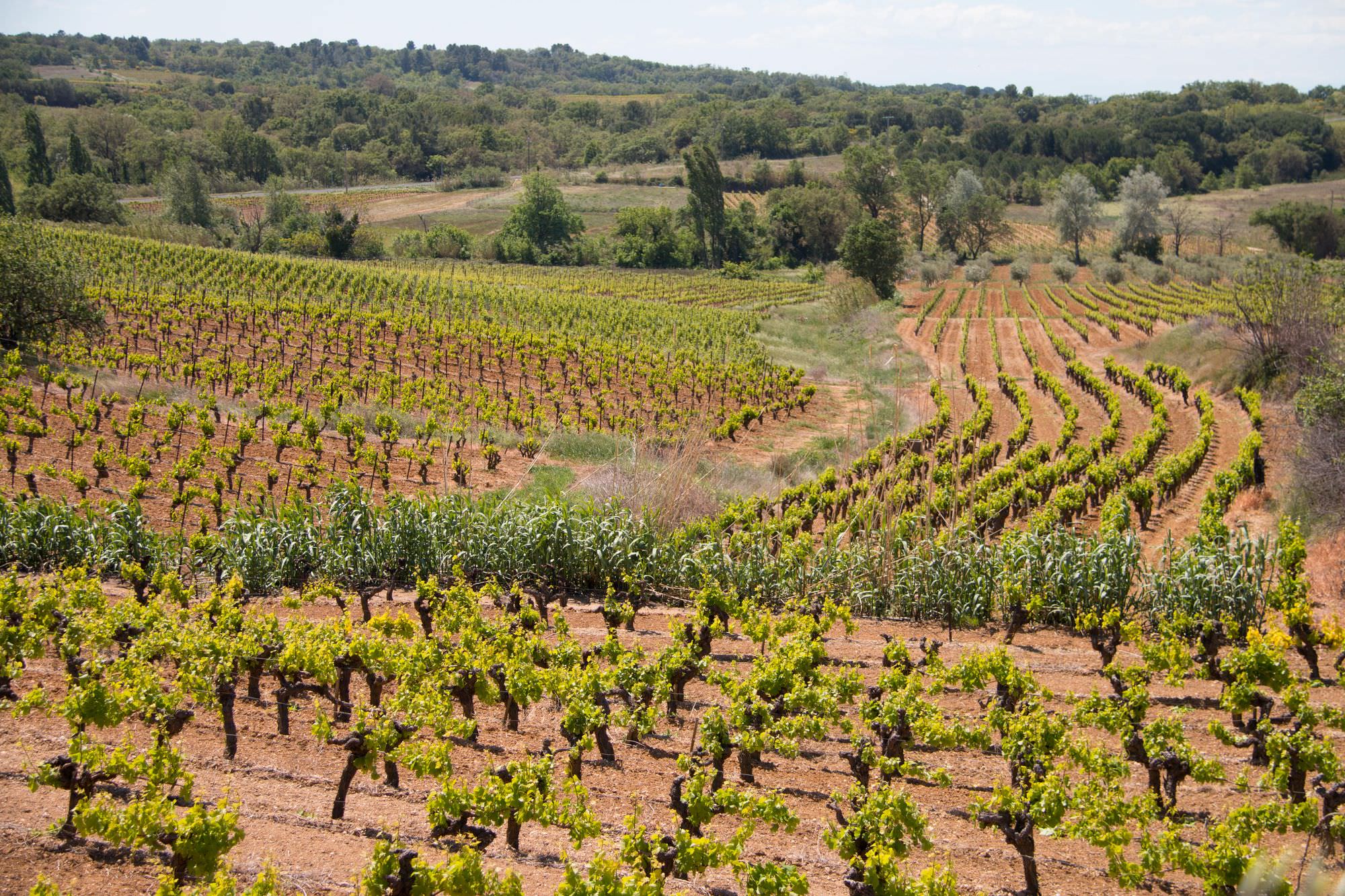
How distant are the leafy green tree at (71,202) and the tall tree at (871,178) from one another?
5654cm

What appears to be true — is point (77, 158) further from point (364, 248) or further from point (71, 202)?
point (364, 248)

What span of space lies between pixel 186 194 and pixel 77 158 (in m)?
13.3

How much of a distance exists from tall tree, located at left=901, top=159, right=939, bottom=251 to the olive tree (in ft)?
250

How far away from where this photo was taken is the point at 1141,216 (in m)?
74.4

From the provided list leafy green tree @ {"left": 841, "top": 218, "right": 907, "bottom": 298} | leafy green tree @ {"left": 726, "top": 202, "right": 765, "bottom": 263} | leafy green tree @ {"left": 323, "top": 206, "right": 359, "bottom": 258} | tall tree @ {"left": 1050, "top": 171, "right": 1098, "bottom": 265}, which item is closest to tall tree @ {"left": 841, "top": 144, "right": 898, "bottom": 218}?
leafy green tree @ {"left": 726, "top": 202, "right": 765, "bottom": 263}

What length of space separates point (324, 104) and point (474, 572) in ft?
578

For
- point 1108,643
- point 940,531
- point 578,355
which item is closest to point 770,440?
point 578,355

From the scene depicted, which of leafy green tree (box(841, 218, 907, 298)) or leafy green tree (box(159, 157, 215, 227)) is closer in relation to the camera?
leafy green tree (box(841, 218, 907, 298))

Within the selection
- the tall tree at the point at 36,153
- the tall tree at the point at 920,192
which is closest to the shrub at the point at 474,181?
the tall tree at the point at 36,153

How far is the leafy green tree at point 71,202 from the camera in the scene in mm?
57469

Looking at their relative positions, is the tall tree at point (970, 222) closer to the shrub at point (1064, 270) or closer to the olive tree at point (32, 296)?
the shrub at point (1064, 270)

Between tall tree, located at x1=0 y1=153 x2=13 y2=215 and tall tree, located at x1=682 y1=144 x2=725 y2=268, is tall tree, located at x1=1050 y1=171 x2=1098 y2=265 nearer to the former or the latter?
tall tree, located at x1=682 y1=144 x2=725 y2=268

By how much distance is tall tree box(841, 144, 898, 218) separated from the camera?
3280 inches

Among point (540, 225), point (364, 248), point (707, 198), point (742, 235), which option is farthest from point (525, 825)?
point (742, 235)
